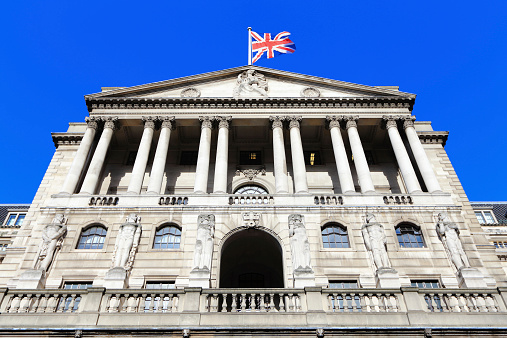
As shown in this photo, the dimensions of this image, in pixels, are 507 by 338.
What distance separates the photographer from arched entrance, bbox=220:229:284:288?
95.3ft

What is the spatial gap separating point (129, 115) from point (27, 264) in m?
16.2

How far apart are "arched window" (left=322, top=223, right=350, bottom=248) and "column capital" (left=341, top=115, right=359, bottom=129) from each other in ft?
37.9

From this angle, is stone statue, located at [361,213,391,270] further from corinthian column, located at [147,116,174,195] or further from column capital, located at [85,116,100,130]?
column capital, located at [85,116,100,130]

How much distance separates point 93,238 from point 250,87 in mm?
20111

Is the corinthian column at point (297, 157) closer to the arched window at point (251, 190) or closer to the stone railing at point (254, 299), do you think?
the arched window at point (251, 190)

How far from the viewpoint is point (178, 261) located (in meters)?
27.1

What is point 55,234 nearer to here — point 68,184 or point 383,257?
point 68,184

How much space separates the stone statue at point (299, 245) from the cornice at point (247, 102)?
14.0 m

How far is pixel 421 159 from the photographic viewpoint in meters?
34.7

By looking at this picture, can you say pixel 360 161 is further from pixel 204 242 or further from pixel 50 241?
pixel 50 241

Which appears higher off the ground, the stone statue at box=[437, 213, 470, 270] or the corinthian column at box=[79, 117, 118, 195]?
the corinthian column at box=[79, 117, 118, 195]

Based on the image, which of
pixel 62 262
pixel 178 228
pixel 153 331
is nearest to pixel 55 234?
pixel 62 262

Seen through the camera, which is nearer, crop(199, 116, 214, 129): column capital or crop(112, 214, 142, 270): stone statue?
crop(112, 214, 142, 270): stone statue

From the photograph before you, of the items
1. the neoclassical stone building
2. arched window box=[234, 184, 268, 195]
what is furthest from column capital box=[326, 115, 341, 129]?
arched window box=[234, 184, 268, 195]
